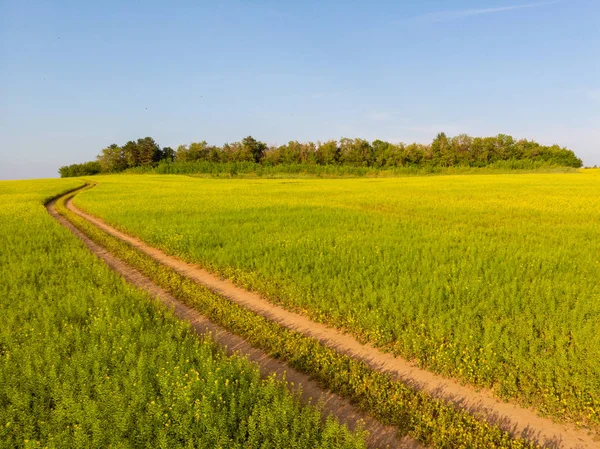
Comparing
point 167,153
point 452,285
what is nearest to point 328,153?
point 167,153

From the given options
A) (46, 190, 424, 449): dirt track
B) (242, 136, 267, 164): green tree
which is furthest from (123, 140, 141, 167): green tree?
(46, 190, 424, 449): dirt track

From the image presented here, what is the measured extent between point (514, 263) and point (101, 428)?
29.9ft

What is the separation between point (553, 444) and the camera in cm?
383

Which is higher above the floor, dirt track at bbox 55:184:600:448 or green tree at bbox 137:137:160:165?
green tree at bbox 137:137:160:165

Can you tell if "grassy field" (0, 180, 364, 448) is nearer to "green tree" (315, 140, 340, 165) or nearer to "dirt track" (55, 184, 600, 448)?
"dirt track" (55, 184, 600, 448)

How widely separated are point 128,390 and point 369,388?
2.95 meters

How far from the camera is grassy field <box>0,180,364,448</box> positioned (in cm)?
338

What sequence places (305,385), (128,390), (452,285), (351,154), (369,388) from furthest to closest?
(351,154)
(452,285)
(305,385)
(369,388)
(128,390)

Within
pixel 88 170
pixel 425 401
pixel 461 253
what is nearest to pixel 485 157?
pixel 461 253

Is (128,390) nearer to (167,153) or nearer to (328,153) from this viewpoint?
(328,153)

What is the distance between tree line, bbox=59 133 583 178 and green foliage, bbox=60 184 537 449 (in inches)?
3475

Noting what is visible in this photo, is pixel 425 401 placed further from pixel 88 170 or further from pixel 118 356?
pixel 88 170

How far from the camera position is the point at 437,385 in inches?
189

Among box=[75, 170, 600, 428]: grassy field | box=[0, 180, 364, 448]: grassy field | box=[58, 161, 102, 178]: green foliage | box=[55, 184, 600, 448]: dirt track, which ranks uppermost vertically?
box=[58, 161, 102, 178]: green foliage
